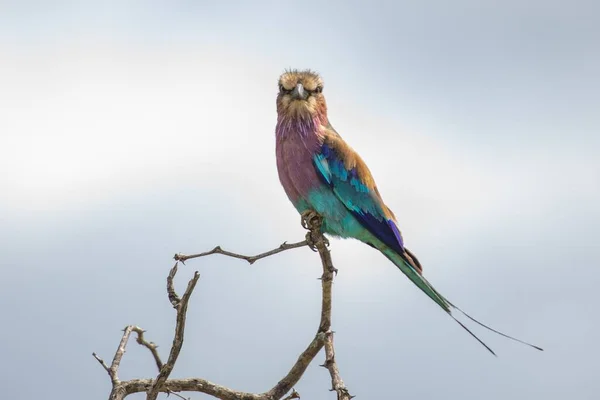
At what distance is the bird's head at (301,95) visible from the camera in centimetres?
557

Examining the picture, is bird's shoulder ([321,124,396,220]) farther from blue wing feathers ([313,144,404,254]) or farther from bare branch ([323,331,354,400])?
bare branch ([323,331,354,400])

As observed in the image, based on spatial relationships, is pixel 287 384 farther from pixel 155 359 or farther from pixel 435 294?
pixel 435 294

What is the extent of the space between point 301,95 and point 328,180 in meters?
0.57

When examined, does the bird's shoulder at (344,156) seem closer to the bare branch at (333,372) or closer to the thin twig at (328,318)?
the thin twig at (328,318)

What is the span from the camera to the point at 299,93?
5.59 meters

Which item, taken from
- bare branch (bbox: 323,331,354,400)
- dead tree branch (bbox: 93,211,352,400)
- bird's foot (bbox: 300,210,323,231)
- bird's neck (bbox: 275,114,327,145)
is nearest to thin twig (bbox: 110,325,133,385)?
dead tree branch (bbox: 93,211,352,400)

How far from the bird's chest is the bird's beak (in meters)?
0.26

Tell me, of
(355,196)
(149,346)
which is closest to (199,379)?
(149,346)

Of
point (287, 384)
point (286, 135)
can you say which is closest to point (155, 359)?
point (287, 384)

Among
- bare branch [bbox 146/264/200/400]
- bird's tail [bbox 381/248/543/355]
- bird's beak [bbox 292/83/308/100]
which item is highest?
bird's beak [bbox 292/83/308/100]

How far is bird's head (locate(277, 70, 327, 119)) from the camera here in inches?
219

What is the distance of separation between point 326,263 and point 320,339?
0.48 meters

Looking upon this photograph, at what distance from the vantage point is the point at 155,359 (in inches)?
154

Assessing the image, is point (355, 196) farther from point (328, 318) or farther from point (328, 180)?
point (328, 318)
